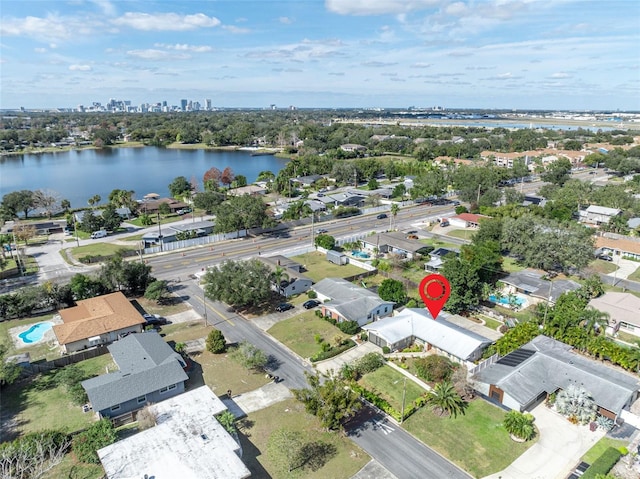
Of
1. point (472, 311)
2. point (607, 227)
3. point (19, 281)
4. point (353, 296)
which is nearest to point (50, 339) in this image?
point (19, 281)

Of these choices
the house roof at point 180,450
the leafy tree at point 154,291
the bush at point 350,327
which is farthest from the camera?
the leafy tree at point 154,291

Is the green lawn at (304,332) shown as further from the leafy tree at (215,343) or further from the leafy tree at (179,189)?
the leafy tree at (179,189)

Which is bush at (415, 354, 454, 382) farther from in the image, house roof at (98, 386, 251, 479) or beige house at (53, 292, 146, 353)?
beige house at (53, 292, 146, 353)

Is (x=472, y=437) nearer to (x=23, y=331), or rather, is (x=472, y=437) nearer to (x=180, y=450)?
(x=180, y=450)

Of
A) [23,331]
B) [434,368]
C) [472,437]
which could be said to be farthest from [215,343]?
[472,437]

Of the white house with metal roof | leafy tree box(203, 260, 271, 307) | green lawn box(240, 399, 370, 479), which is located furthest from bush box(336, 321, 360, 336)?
green lawn box(240, 399, 370, 479)

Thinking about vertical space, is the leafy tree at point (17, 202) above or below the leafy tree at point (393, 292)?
above

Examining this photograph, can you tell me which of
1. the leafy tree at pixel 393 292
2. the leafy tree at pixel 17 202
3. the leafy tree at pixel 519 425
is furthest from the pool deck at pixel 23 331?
the leafy tree at pixel 17 202

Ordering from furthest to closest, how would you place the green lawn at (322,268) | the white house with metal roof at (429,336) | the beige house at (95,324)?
the green lawn at (322,268) → the beige house at (95,324) → the white house with metal roof at (429,336)
